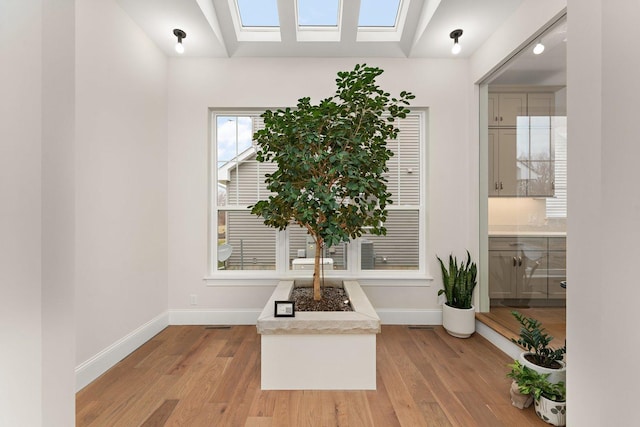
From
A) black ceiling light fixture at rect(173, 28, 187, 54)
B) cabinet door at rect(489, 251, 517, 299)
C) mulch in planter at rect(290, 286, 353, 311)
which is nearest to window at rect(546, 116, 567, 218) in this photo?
cabinet door at rect(489, 251, 517, 299)

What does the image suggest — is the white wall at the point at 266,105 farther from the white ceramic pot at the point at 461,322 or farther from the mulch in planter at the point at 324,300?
the mulch in planter at the point at 324,300

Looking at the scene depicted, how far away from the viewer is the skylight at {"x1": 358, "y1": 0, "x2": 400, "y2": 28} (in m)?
2.96

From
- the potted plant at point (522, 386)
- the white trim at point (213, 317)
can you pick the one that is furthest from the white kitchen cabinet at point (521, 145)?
the white trim at point (213, 317)

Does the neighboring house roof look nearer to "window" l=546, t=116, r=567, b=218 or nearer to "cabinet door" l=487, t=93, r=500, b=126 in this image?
"cabinet door" l=487, t=93, r=500, b=126

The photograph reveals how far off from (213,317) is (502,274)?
9.46 ft

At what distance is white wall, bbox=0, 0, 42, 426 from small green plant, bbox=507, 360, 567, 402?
2295 millimetres

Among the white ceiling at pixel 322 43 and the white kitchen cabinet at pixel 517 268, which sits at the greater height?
the white ceiling at pixel 322 43

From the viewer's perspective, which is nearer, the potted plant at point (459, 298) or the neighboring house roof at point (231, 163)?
the potted plant at point (459, 298)

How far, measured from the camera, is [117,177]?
2.46 metres

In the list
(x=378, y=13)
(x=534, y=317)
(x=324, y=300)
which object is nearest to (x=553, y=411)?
(x=534, y=317)

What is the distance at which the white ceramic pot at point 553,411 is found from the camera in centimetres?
170

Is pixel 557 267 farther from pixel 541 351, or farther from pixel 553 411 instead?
pixel 553 411

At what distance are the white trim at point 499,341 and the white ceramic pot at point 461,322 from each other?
8 cm

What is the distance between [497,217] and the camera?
290cm
